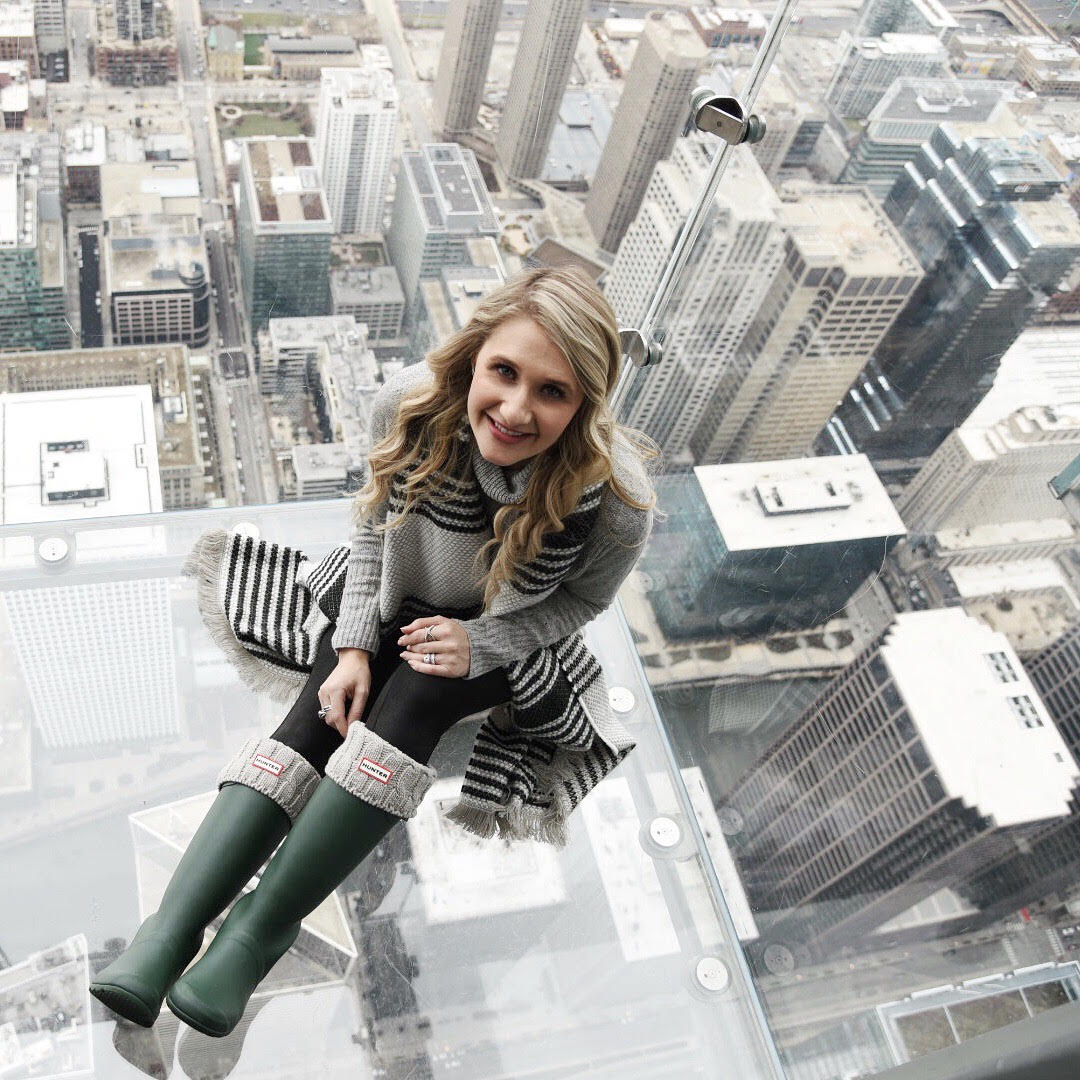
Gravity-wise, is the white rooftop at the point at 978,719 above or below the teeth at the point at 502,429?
below

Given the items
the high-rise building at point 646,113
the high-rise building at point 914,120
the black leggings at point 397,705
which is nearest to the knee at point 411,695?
the black leggings at point 397,705

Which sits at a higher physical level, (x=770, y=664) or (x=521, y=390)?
(x=521, y=390)

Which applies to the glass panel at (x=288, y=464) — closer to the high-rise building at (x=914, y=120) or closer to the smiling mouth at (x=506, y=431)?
the smiling mouth at (x=506, y=431)

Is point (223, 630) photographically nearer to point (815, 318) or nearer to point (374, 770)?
point (374, 770)

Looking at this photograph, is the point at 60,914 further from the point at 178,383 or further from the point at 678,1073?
the point at 178,383

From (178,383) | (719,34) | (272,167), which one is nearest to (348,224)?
(272,167)

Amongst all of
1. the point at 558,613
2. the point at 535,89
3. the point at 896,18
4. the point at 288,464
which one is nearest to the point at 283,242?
the point at 288,464

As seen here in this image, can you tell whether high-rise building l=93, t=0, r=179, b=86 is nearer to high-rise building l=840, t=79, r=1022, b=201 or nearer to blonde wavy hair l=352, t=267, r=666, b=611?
high-rise building l=840, t=79, r=1022, b=201
